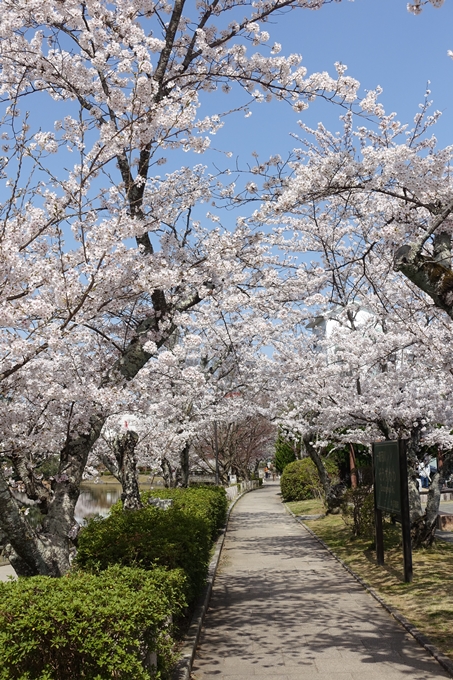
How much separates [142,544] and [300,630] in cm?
225

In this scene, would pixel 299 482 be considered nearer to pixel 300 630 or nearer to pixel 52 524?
pixel 300 630

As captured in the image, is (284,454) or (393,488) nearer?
(393,488)

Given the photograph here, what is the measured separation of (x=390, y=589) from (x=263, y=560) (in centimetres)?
405

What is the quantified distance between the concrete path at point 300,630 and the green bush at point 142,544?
840 mm

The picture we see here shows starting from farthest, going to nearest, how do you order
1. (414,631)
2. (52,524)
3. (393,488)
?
1. (393,488)
2. (414,631)
3. (52,524)

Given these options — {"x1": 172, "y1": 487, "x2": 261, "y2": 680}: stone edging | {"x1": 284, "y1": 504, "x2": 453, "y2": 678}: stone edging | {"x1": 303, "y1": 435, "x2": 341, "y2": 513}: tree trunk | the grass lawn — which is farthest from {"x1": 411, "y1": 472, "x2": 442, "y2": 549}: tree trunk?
{"x1": 303, "y1": 435, "x2": 341, "y2": 513}: tree trunk

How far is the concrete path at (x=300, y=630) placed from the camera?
19.8 ft

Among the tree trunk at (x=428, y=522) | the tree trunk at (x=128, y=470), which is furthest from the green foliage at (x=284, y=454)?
the tree trunk at (x=128, y=470)

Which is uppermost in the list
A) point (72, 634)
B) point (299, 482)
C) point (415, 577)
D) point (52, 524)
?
point (52, 524)

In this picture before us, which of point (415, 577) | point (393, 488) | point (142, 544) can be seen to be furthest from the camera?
point (393, 488)

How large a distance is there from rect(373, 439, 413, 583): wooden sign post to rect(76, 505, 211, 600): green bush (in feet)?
12.1

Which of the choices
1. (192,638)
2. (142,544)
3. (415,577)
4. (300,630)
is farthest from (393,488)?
(142,544)

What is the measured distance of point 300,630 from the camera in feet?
24.7

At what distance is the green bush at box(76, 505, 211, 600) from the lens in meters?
6.77
